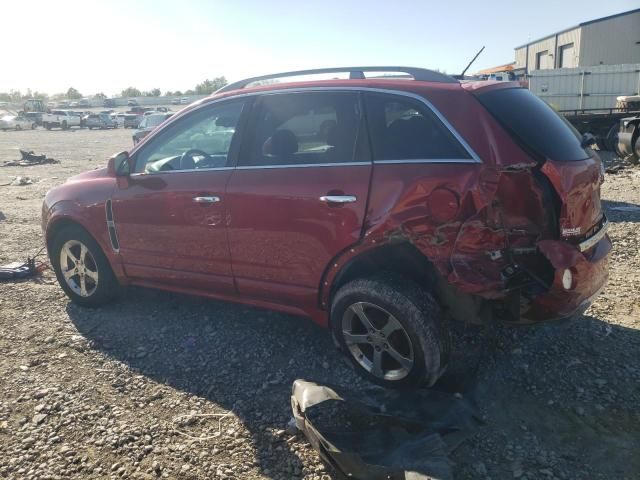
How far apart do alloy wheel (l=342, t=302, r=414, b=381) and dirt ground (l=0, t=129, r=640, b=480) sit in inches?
9.0

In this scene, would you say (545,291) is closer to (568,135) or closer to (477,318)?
(477,318)

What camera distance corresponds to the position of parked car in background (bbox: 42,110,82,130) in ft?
149

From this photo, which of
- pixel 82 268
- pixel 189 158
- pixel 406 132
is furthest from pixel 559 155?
pixel 82 268

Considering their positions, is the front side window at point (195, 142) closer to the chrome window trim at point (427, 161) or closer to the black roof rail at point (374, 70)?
the black roof rail at point (374, 70)

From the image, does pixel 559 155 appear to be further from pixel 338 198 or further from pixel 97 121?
pixel 97 121

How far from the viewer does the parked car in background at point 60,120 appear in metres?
45.4

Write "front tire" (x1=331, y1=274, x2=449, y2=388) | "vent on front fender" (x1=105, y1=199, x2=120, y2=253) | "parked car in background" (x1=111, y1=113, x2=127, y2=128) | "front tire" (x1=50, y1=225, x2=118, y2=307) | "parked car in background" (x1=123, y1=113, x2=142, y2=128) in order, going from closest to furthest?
"front tire" (x1=331, y1=274, x2=449, y2=388) < "vent on front fender" (x1=105, y1=199, x2=120, y2=253) < "front tire" (x1=50, y1=225, x2=118, y2=307) < "parked car in background" (x1=123, y1=113, x2=142, y2=128) < "parked car in background" (x1=111, y1=113, x2=127, y2=128)

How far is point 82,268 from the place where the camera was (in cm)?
487

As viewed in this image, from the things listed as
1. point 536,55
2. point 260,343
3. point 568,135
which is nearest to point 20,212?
point 260,343

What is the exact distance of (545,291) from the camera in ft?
9.73

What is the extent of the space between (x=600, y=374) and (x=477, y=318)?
1.06 metres

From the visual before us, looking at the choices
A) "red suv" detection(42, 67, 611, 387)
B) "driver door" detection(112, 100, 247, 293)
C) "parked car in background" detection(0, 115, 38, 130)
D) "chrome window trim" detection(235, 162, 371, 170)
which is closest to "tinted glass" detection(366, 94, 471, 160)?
"red suv" detection(42, 67, 611, 387)

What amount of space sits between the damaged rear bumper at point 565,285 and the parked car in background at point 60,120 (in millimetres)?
50204

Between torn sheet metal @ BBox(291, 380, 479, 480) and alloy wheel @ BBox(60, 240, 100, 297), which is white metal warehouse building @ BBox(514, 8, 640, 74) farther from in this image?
torn sheet metal @ BBox(291, 380, 479, 480)
